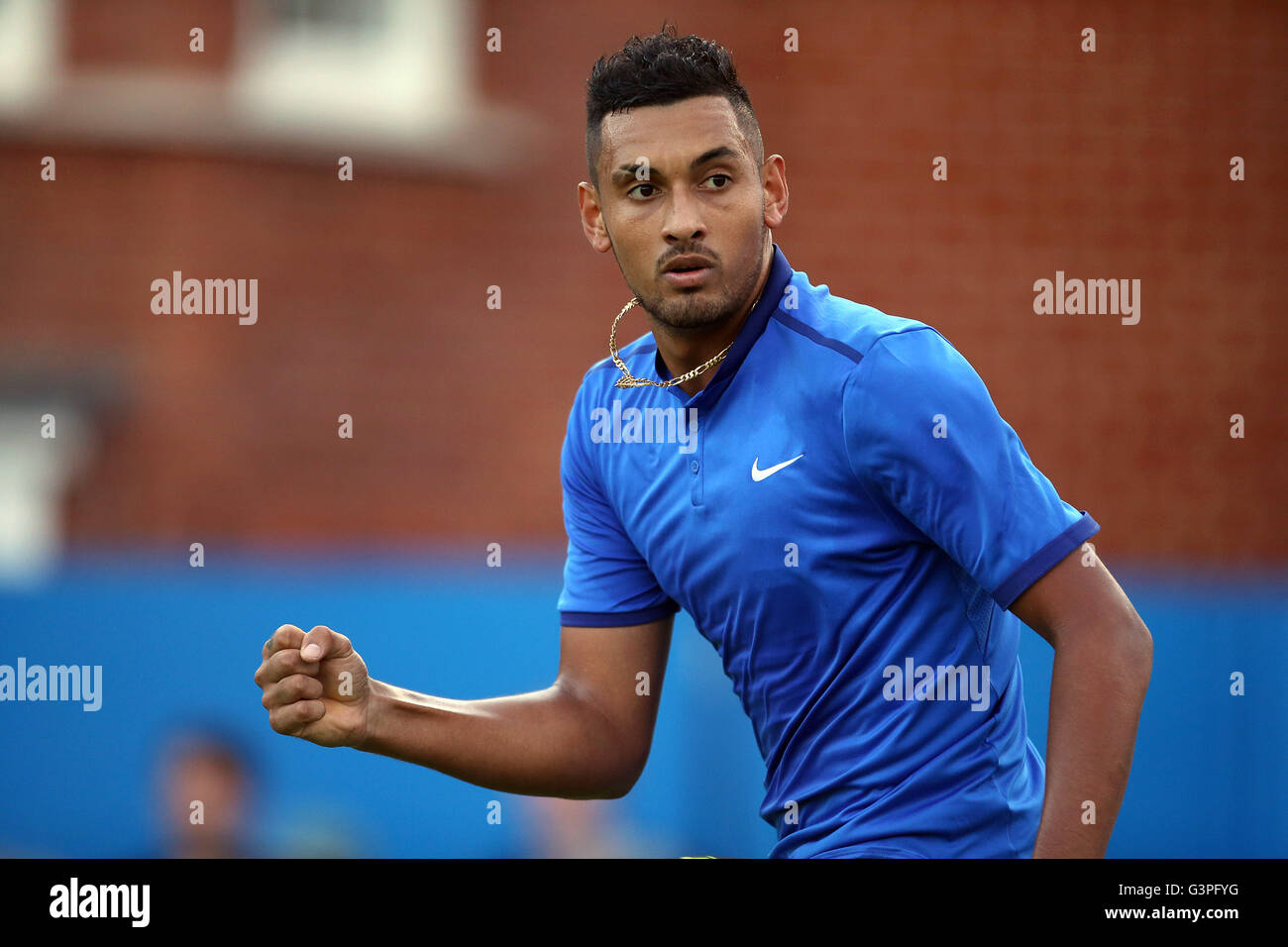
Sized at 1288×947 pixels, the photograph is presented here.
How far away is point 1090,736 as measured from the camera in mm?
2242

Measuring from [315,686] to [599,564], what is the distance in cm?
72

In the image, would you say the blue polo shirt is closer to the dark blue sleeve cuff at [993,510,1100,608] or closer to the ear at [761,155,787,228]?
the dark blue sleeve cuff at [993,510,1100,608]

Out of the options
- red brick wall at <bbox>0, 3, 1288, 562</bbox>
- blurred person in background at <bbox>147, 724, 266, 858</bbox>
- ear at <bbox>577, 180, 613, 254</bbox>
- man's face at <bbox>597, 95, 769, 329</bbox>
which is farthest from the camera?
red brick wall at <bbox>0, 3, 1288, 562</bbox>

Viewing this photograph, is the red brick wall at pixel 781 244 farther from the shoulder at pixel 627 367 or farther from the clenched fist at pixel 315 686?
the clenched fist at pixel 315 686

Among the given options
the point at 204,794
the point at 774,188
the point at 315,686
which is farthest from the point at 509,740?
the point at 204,794

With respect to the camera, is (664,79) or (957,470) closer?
(957,470)

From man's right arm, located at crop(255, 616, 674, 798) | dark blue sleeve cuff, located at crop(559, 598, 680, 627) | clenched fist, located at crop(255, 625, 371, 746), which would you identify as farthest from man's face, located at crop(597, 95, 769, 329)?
clenched fist, located at crop(255, 625, 371, 746)

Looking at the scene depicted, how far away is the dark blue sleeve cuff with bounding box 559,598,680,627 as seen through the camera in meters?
3.07

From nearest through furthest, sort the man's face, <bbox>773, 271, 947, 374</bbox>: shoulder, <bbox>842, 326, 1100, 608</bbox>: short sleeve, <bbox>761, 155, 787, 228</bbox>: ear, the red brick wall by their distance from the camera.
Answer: <bbox>842, 326, 1100, 608</bbox>: short sleeve < <bbox>773, 271, 947, 374</bbox>: shoulder < the man's face < <bbox>761, 155, 787, 228</bbox>: ear < the red brick wall

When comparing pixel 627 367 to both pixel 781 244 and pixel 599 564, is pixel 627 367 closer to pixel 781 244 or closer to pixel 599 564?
pixel 599 564

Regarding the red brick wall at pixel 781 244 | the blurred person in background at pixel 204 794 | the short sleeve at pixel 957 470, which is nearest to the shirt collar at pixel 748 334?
the short sleeve at pixel 957 470

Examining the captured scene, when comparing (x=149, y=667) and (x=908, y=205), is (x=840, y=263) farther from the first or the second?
(x=149, y=667)

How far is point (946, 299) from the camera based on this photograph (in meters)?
7.62

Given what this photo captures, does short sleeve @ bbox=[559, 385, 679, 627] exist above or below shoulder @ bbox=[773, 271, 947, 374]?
below
